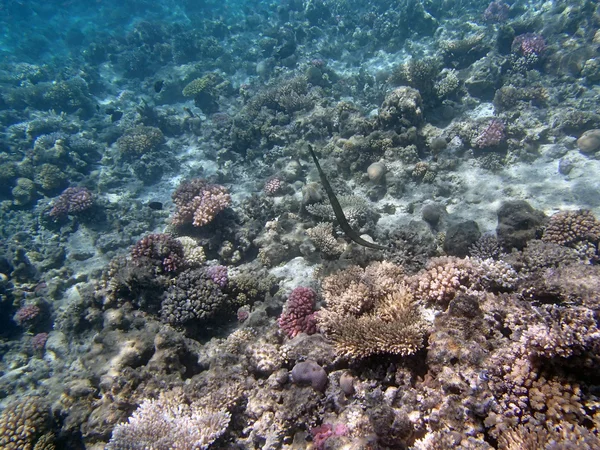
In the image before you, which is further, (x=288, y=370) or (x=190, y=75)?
(x=190, y=75)

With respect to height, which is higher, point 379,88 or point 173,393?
point 379,88

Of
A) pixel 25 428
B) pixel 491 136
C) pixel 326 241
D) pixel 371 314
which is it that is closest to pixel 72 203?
pixel 25 428

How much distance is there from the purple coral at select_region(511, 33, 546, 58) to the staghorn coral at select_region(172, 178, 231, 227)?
502 inches

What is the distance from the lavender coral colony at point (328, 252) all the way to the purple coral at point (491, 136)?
8 centimetres

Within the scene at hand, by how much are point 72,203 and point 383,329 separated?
43.7 ft

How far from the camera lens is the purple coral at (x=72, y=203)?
38.8 ft

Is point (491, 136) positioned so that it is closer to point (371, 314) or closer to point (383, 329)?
point (371, 314)

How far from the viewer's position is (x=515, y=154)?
8680mm

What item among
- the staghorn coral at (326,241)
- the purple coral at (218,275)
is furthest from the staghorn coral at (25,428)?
the staghorn coral at (326,241)

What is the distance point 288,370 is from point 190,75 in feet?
70.4

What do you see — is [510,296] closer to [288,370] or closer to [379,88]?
[288,370]

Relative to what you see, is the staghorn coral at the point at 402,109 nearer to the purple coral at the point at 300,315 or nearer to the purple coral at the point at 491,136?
the purple coral at the point at 491,136

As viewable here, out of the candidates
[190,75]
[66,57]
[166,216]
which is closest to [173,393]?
[166,216]

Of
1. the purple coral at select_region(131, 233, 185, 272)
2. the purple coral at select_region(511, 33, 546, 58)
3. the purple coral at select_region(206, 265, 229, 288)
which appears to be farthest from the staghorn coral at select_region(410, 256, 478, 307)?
the purple coral at select_region(511, 33, 546, 58)
